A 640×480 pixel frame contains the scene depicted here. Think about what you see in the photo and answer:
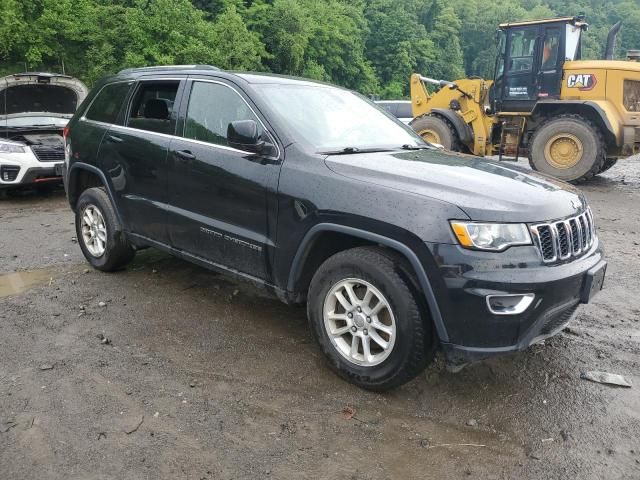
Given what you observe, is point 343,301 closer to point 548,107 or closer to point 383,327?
point 383,327

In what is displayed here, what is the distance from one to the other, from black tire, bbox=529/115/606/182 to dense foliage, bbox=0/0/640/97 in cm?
370

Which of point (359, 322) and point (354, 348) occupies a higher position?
point (359, 322)

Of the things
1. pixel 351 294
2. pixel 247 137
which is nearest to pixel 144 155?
pixel 247 137

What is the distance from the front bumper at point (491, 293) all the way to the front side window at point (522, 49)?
9.39 meters

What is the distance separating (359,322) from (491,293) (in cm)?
78

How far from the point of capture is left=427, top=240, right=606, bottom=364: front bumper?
2.63 m

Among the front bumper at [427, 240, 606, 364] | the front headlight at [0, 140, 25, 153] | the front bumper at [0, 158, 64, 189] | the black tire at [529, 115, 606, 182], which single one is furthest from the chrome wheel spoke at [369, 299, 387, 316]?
the black tire at [529, 115, 606, 182]

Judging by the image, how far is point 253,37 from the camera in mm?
30969

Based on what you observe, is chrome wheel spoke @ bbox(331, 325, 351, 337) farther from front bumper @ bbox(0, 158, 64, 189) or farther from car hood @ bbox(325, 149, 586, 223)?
front bumper @ bbox(0, 158, 64, 189)

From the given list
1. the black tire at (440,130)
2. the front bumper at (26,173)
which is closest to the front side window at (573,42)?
the black tire at (440,130)

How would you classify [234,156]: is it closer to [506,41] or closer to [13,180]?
[13,180]

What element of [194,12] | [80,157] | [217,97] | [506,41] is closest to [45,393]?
[217,97]

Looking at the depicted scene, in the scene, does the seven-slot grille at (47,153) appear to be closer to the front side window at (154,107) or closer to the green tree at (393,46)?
the front side window at (154,107)

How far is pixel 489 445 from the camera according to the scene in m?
2.66
